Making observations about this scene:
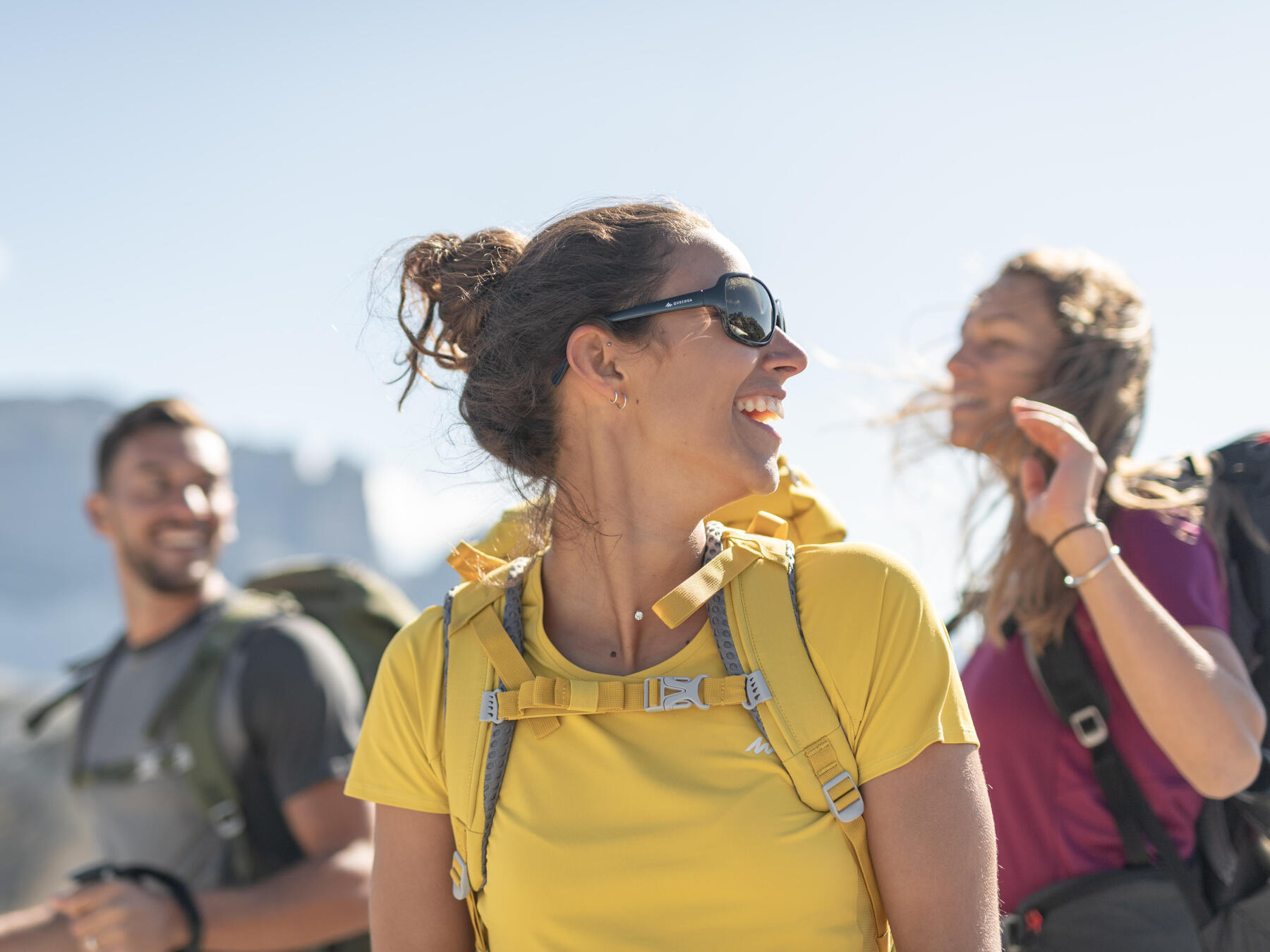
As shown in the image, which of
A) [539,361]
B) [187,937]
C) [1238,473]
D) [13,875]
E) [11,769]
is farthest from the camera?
[11,769]

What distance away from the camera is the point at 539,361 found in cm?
234

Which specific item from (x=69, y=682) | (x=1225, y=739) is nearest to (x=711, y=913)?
(x=1225, y=739)

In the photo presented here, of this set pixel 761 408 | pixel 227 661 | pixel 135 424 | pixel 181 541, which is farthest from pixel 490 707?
pixel 135 424

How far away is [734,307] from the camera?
222 cm

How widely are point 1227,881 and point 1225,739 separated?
0.41 m

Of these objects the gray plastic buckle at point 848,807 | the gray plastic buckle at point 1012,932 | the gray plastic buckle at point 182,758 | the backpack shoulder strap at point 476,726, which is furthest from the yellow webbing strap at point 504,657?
the gray plastic buckle at point 182,758

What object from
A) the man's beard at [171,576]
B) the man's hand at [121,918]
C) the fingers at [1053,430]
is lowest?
the man's hand at [121,918]

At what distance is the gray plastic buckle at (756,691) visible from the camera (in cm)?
196

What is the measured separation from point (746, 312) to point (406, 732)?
111cm

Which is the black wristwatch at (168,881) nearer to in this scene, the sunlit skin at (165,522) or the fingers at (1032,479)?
the sunlit skin at (165,522)

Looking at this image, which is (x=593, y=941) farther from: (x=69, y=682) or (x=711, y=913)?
(x=69, y=682)

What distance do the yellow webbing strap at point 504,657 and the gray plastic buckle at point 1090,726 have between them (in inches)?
62.7

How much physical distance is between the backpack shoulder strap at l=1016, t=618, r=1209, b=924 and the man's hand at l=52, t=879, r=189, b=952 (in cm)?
280

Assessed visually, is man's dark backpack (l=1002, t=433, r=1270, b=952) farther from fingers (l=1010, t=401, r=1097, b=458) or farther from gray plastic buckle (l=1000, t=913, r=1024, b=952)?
fingers (l=1010, t=401, r=1097, b=458)
